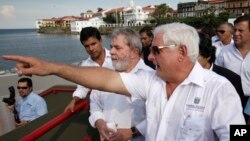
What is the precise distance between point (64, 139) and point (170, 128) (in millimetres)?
1862

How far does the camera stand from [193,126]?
1.70 m

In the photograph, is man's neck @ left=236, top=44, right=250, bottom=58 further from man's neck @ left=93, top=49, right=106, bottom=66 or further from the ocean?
the ocean

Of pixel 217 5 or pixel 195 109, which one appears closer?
pixel 195 109

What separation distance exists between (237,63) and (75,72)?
2701mm

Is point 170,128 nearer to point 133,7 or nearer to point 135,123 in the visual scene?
point 135,123

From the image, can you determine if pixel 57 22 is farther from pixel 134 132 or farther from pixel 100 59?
pixel 134 132

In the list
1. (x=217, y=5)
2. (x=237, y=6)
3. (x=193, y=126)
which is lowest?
(x=193, y=126)

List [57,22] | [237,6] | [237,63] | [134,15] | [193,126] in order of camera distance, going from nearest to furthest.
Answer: [193,126] < [237,63] < [237,6] < [134,15] < [57,22]

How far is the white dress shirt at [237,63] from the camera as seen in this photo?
3564mm

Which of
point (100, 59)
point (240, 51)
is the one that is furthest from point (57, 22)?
point (240, 51)

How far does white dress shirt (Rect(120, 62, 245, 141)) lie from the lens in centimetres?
164

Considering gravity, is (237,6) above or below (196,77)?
above

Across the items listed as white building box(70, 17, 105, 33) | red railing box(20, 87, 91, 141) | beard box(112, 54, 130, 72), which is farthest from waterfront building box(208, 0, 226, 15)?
beard box(112, 54, 130, 72)

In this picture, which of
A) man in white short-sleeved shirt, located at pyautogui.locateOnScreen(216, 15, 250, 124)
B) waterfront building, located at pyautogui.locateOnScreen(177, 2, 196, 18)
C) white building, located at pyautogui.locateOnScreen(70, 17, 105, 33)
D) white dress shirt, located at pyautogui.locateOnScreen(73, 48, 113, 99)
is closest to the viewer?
white dress shirt, located at pyautogui.locateOnScreen(73, 48, 113, 99)
